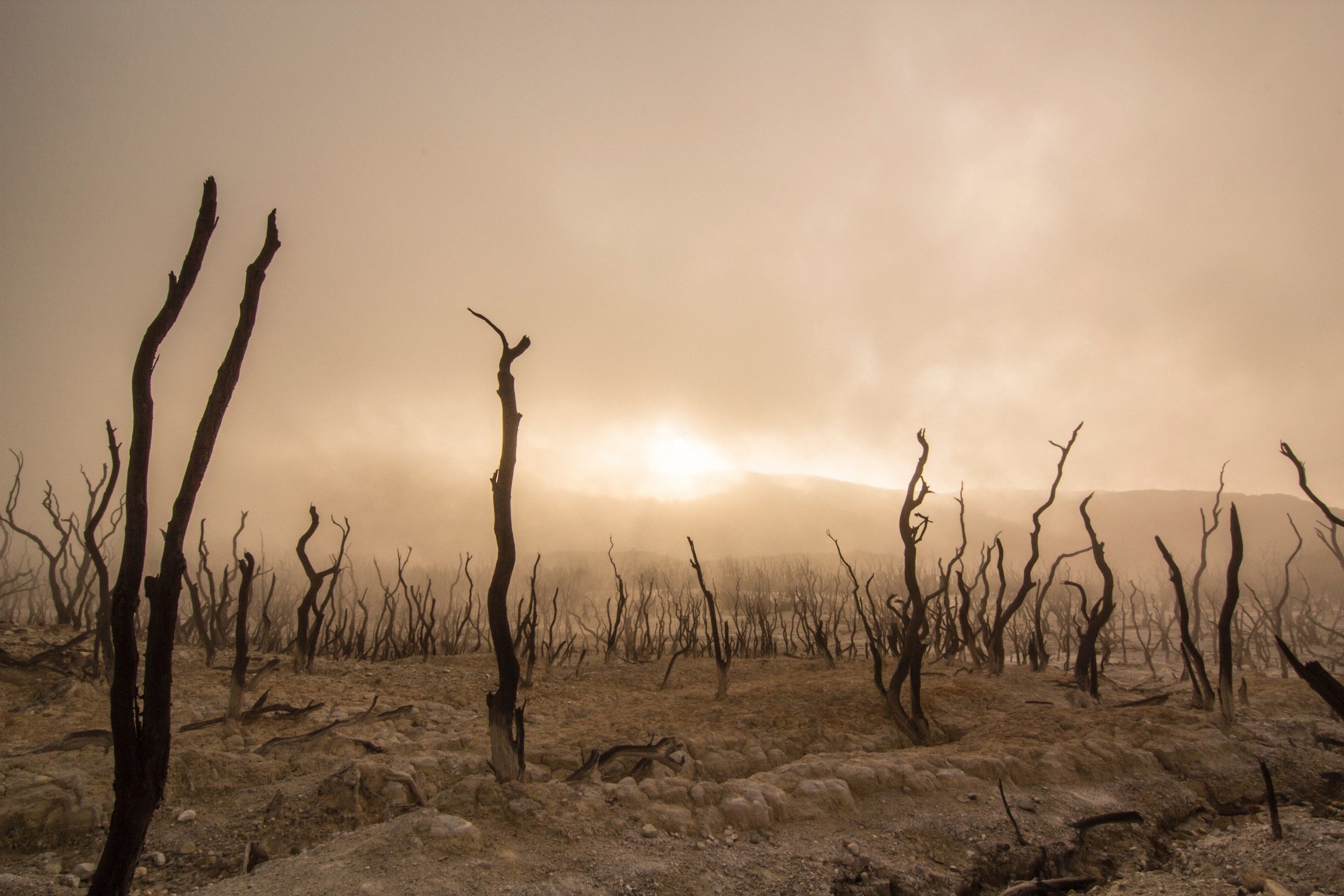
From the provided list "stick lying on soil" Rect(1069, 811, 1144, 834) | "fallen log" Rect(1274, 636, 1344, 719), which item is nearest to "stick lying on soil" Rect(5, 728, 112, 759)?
"stick lying on soil" Rect(1069, 811, 1144, 834)

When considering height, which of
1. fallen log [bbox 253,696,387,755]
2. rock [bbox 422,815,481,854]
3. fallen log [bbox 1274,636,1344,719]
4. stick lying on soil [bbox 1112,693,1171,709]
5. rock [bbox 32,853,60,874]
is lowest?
stick lying on soil [bbox 1112,693,1171,709]

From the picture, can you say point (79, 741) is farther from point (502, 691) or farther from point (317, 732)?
point (502, 691)

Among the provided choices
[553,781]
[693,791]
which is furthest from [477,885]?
[693,791]

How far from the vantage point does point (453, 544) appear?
84.7 m

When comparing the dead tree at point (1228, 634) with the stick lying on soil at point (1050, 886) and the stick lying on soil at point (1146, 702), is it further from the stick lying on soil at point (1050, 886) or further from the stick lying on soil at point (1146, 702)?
the stick lying on soil at point (1050, 886)

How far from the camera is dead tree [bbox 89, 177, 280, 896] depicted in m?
2.34

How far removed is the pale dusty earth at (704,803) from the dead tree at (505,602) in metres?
0.24

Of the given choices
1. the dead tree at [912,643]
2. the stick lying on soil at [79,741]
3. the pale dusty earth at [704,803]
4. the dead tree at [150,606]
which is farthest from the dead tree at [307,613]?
the dead tree at [912,643]

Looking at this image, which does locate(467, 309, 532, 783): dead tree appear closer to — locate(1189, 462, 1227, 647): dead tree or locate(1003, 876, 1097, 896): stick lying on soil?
locate(1003, 876, 1097, 896): stick lying on soil

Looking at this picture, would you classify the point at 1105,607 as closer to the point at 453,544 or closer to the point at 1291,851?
the point at 1291,851

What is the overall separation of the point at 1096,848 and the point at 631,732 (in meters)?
3.83

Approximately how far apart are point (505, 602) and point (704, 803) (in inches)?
79.2

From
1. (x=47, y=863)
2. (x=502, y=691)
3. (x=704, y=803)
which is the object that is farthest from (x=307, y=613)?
(x=704, y=803)

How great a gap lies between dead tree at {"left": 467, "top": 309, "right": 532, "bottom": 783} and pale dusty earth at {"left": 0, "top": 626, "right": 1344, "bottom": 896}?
244 mm
